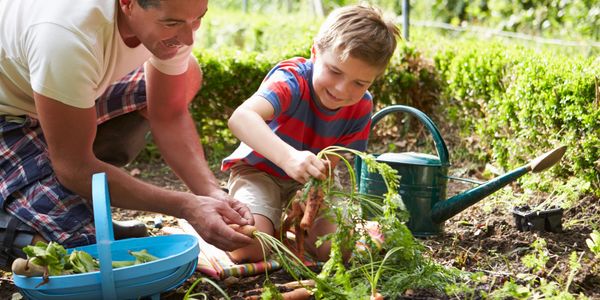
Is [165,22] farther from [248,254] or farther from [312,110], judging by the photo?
[248,254]

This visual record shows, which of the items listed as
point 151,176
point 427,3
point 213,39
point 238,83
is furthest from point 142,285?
point 427,3

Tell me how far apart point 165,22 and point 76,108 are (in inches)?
16.1

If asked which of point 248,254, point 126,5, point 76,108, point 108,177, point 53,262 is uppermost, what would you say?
point 126,5

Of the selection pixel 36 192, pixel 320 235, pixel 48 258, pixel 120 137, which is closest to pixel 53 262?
pixel 48 258

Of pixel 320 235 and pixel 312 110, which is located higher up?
pixel 312 110

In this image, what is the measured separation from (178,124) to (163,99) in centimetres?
12

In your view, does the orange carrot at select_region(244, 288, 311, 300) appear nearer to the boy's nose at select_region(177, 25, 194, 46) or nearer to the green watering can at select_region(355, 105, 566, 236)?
the boy's nose at select_region(177, 25, 194, 46)

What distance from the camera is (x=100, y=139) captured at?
311 cm

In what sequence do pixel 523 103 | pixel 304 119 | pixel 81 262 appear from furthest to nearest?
pixel 523 103, pixel 304 119, pixel 81 262

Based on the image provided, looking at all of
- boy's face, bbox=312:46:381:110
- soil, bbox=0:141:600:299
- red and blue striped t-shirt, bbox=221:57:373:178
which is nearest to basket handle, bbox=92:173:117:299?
soil, bbox=0:141:600:299

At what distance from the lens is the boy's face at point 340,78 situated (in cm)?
286

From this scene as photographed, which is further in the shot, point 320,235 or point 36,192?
point 320,235

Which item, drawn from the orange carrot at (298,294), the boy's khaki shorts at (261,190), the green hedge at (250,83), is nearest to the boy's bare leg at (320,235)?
the boy's khaki shorts at (261,190)

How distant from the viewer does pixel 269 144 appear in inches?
102
